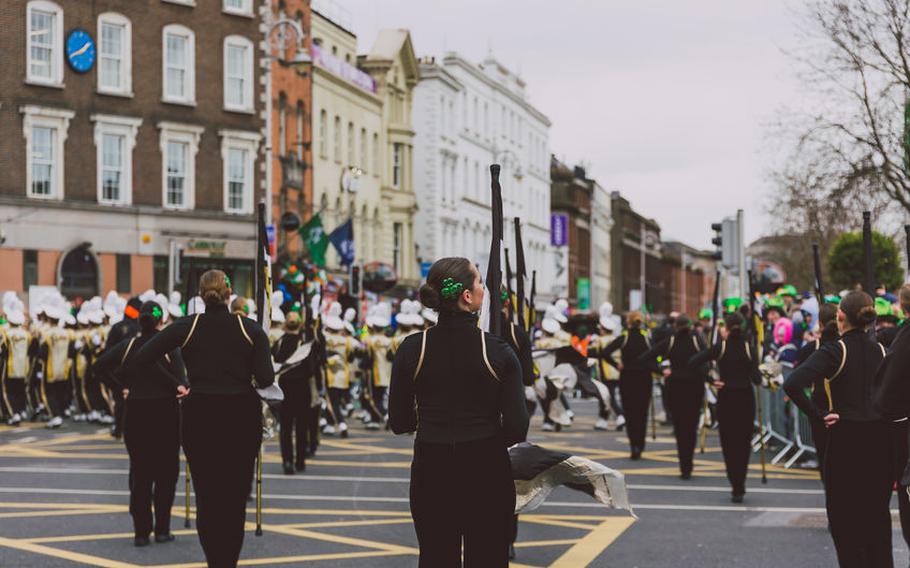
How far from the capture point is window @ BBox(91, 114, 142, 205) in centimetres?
4672

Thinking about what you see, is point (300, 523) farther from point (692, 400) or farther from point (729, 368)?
point (692, 400)

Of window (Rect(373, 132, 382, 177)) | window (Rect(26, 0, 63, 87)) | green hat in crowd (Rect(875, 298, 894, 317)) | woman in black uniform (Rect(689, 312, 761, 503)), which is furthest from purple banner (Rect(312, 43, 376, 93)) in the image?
green hat in crowd (Rect(875, 298, 894, 317))

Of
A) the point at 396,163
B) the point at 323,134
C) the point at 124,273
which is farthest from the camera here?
the point at 396,163

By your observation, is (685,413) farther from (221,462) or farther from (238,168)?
(238,168)

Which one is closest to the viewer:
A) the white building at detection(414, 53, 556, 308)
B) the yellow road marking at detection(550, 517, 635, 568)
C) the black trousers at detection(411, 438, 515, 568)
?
the black trousers at detection(411, 438, 515, 568)

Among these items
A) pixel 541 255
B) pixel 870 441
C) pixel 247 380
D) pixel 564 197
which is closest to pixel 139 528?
pixel 247 380

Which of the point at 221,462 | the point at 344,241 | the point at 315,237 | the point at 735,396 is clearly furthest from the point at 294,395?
the point at 344,241

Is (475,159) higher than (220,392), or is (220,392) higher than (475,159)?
(475,159)

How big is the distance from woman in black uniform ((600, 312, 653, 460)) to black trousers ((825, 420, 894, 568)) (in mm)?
10328

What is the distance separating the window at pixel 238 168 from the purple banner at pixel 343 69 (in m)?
7.05

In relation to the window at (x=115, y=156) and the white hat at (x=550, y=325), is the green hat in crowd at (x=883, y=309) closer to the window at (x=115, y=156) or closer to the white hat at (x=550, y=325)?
the white hat at (x=550, y=325)

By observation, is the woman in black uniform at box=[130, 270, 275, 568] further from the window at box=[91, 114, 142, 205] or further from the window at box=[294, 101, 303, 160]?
the window at box=[294, 101, 303, 160]

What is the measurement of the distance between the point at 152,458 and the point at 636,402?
31.9 feet

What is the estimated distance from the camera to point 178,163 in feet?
162
